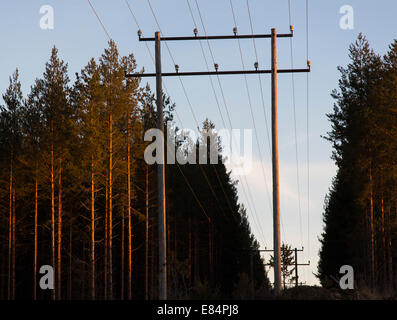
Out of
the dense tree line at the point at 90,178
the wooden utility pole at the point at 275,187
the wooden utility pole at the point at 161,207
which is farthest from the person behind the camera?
the dense tree line at the point at 90,178

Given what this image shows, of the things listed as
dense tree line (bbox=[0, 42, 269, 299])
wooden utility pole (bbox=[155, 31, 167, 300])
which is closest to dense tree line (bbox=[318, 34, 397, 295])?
dense tree line (bbox=[0, 42, 269, 299])

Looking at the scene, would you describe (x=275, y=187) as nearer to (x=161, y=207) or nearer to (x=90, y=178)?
(x=161, y=207)

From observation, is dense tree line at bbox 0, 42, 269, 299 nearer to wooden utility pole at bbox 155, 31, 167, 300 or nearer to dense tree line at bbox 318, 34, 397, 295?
wooden utility pole at bbox 155, 31, 167, 300

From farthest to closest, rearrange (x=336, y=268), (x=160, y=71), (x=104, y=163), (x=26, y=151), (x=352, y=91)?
1. (x=336, y=268)
2. (x=352, y=91)
3. (x=26, y=151)
4. (x=104, y=163)
5. (x=160, y=71)

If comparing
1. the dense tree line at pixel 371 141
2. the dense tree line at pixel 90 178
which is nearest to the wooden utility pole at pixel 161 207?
the dense tree line at pixel 90 178

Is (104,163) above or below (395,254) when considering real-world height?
above

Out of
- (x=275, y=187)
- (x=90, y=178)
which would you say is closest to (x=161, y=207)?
(x=275, y=187)

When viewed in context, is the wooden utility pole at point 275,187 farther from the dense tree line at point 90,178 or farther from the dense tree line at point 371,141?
the dense tree line at point 371,141

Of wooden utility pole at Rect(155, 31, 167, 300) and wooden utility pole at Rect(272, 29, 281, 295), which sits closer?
wooden utility pole at Rect(155, 31, 167, 300)

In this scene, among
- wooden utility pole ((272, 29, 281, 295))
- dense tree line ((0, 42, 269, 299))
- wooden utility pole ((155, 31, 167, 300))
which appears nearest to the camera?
wooden utility pole ((155, 31, 167, 300))

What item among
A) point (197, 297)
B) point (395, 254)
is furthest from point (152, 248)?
point (197, 297)
